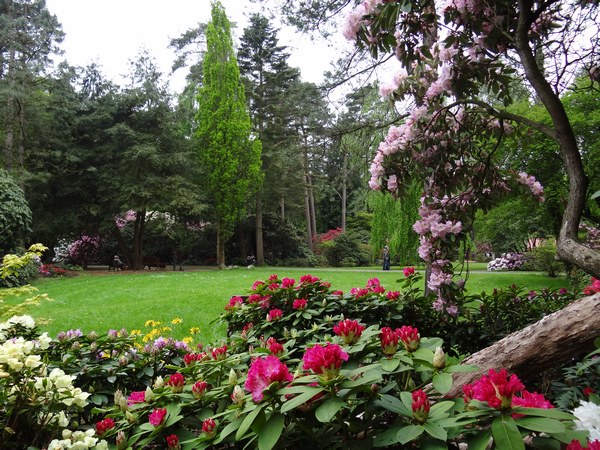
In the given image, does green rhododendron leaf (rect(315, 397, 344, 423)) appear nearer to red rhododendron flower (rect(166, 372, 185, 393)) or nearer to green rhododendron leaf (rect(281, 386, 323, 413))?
green rhododendron leaf (rect(281, 386, 323, 413))

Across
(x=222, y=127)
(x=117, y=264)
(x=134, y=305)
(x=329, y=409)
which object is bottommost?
(x=134, y=305)

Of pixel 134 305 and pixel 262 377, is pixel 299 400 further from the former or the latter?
pixel 134 305

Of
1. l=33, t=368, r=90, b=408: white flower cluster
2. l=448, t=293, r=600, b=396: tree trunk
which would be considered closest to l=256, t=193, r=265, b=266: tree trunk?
l=448, t=293, r=600, b=396: tree trunk

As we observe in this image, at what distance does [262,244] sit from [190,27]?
11145mm

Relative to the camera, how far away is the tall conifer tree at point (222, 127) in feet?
56.4

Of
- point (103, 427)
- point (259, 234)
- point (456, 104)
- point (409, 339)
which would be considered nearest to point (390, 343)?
point (409, 339)

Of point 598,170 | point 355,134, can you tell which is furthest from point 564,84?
point 598,170

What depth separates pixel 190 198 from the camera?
1614 cm

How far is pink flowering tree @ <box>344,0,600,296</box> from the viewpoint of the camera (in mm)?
2162

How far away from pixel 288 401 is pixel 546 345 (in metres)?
1.34

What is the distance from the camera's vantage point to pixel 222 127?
17234 millimetres

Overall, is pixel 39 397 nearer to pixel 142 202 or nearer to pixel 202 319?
pixel 202 319

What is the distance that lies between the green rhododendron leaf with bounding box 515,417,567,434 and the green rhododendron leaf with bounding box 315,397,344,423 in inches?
13.3

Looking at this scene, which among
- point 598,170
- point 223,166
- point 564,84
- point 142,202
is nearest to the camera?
point 564,84
